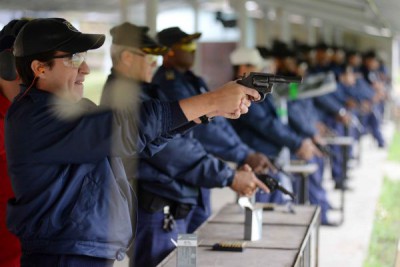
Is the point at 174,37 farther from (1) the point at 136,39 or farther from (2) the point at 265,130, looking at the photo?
(2) the point at 265,130

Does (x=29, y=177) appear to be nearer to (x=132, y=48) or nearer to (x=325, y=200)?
(x=132, y=48)

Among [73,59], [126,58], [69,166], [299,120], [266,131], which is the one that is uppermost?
[73,59]

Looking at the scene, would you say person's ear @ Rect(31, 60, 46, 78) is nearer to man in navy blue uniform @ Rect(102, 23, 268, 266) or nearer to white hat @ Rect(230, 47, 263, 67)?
man in navy blue uniform @ Rect(102, 23, 268, 266)

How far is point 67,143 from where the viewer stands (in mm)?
2482

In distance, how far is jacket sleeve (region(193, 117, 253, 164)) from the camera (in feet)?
16.9

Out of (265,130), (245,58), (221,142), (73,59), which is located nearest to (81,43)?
(73,59)

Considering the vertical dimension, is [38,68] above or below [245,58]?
above

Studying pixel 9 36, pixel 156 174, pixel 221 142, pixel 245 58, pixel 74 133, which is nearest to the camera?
pixel 74 133

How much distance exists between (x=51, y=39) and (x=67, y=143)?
0.36m

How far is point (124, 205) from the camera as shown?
2678mm

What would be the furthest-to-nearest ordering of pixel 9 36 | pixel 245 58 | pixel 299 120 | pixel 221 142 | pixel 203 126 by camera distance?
pixel 299 120, pixel 245 58, pixel 221 142, pixel 203 126, pixel 9 36

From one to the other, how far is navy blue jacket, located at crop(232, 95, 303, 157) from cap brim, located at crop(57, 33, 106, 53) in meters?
3.71

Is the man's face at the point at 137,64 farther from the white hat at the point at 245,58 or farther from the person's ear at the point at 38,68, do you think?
the white hat at the point at 245,58

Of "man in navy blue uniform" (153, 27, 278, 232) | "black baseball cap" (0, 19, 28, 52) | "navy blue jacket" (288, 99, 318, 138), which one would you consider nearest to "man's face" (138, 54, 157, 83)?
"man in navy blue uniform" (153, 27, 278, 232)
